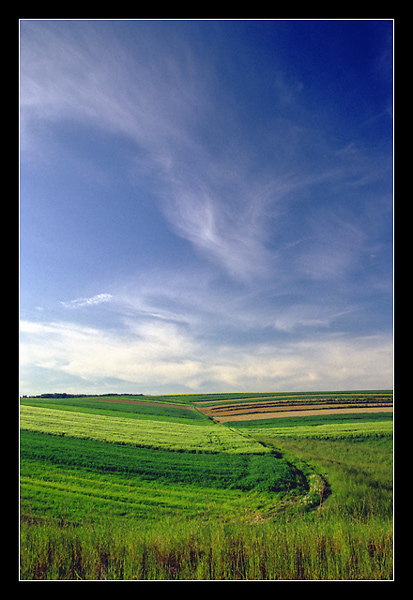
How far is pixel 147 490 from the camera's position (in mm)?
10070

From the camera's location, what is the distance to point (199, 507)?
8906 millimetres

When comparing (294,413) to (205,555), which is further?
(294,413)

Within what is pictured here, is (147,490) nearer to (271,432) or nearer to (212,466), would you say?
(212,466)

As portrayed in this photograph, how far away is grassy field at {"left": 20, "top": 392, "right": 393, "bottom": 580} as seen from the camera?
13.0 feet

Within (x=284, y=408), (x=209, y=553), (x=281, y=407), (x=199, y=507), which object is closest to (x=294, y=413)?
(x=284, y=408)

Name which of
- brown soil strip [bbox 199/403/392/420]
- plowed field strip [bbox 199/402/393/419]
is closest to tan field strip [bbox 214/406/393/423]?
brown soil strip [bbox 199/403/392/420]

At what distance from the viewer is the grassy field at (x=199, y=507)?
3975 mm

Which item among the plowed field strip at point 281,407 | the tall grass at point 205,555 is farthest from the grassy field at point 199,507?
the plowed field strip at point 281,407

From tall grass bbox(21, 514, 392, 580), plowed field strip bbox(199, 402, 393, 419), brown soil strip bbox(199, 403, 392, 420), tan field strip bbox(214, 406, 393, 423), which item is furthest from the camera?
plowed field strip bbox(199, 402, 393, 419)

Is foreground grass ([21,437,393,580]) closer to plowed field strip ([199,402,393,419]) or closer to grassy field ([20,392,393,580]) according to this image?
grassy field ([20,392,393,580])

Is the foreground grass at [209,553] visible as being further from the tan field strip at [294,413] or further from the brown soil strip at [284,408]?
the brown soil strip at [284,408]

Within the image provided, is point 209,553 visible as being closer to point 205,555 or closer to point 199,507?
point 205,555
